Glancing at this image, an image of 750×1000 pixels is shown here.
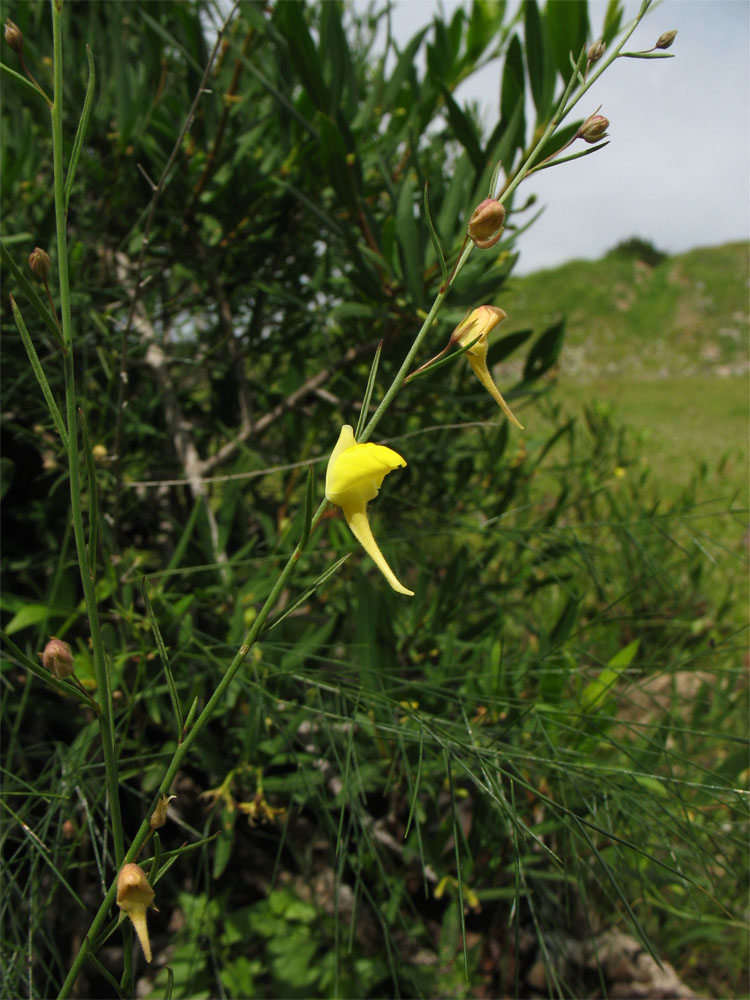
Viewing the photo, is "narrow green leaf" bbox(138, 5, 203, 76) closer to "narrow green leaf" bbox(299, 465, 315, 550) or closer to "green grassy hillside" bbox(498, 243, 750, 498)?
"narrow green leaf" bbox(299, 465, 315, 550)

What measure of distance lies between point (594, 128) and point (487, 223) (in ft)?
0.19

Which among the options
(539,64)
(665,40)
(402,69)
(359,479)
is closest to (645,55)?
(665,40)

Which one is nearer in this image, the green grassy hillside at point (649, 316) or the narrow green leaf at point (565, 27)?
the narrow green leaf at point (565, 27)

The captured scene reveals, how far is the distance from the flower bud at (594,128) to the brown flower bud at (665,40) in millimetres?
43

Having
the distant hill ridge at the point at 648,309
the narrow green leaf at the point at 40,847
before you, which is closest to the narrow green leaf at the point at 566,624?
the narrow green leaf at the point at 40,847

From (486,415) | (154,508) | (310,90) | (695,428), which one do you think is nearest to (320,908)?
(154,508)

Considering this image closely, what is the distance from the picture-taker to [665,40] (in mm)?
276

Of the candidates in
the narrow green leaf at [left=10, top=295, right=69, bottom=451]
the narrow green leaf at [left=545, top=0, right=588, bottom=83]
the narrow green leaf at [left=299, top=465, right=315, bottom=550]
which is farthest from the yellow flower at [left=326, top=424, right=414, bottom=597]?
the narrow green leaf at [left=545, top=0, right=588, bottom=83]

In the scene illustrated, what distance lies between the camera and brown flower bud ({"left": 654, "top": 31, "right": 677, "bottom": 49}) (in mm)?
271

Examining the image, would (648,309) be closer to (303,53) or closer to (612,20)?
(612,20)

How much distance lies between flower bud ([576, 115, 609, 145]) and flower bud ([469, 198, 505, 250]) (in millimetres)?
47

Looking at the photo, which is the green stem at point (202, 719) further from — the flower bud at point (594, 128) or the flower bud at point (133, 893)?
the flower bud at point (594, 128)

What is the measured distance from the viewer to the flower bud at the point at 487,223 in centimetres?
25

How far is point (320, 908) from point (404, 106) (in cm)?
84
